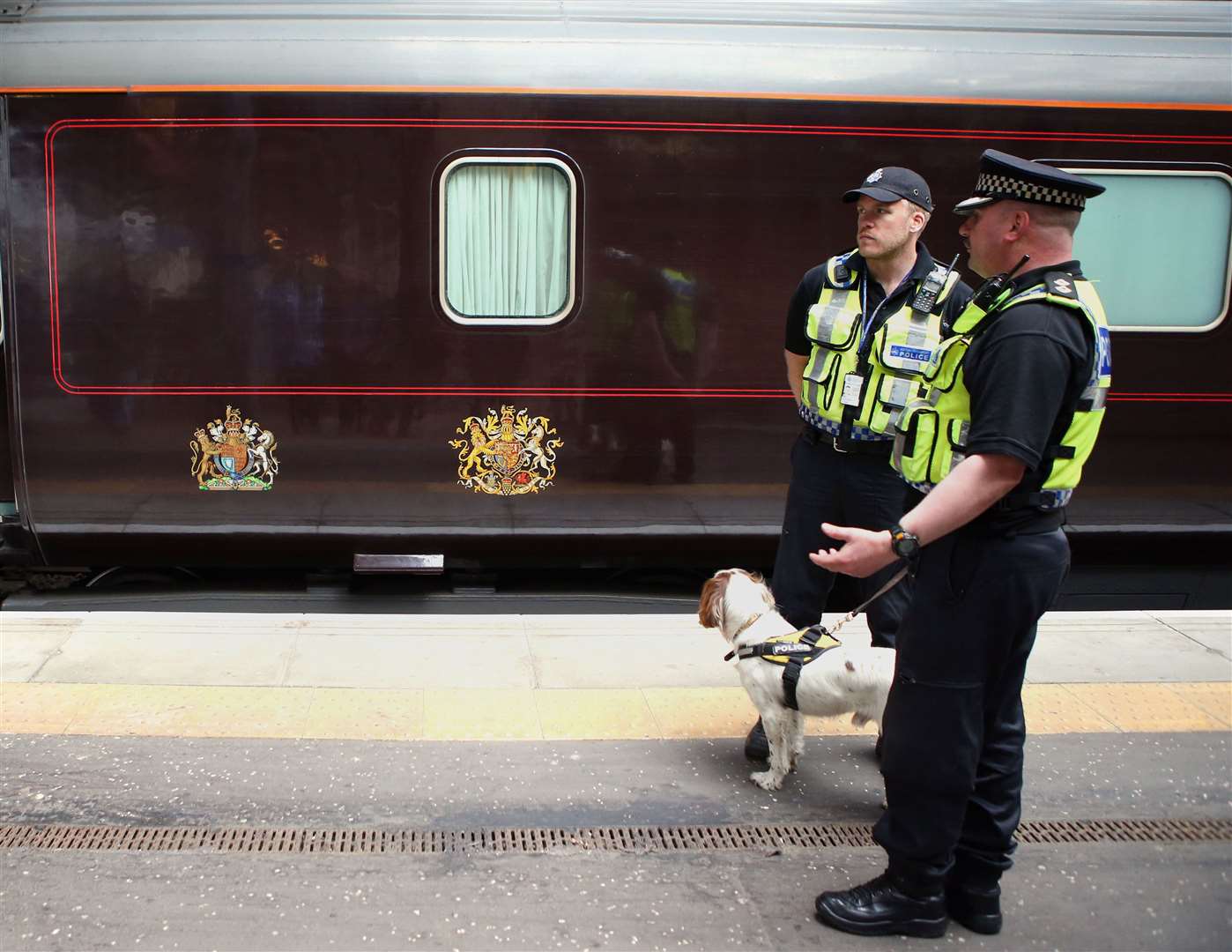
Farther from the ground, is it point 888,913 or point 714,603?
point 714,603

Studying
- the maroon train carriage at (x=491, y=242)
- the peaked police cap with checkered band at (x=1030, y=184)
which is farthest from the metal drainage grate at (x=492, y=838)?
the maroon train carriage at (x=491, y=242)

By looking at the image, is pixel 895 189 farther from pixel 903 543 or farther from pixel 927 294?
pixel 903 543

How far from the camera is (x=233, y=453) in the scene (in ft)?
18.4

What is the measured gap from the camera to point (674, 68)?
544 cm

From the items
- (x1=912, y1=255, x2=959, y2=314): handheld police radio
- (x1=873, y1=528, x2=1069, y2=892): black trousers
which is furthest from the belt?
(x1=873, y1=528, x2=1069, y2=892): black trousers

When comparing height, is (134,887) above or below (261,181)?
below

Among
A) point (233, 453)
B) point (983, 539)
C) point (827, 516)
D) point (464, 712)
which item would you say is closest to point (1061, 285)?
point (983, 539)

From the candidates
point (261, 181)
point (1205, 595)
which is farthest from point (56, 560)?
point (1205, 595)

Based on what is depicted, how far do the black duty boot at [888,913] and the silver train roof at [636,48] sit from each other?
3734 mm

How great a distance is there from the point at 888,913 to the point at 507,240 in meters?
3.55

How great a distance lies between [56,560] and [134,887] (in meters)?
2.96

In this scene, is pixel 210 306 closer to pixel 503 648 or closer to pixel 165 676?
pixel 165 676

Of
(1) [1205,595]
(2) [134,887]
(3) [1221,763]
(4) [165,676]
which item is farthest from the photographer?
(1) [1205,595]

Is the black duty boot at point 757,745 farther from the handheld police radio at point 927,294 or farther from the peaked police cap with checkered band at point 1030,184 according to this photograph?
the peaked police cap with checkered band at point 1030,184
